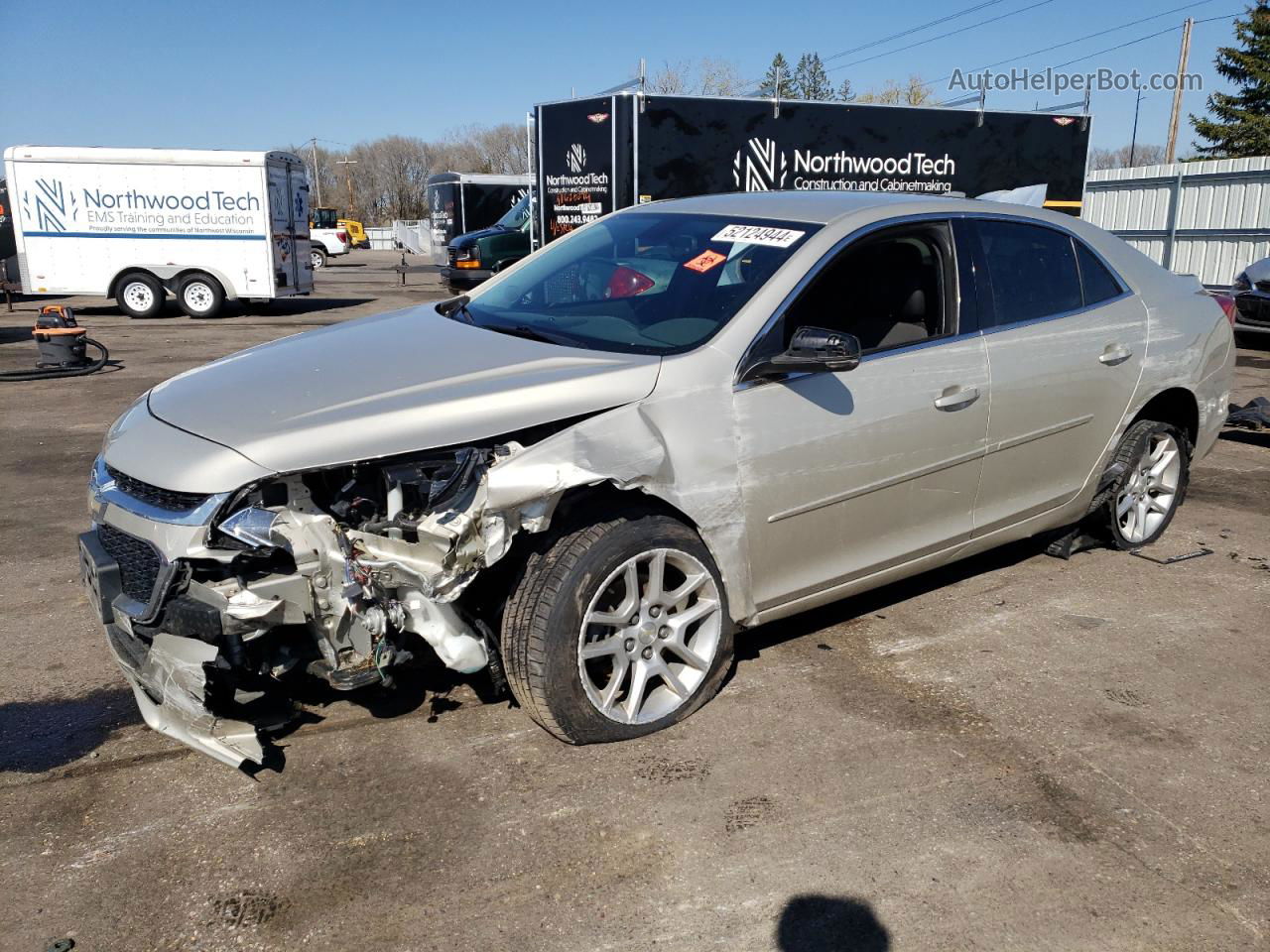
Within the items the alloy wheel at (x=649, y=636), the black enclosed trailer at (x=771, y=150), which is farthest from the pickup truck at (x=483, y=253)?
the alloy wheel at (x=649, y=636)

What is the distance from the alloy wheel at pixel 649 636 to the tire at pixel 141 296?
16.8 m

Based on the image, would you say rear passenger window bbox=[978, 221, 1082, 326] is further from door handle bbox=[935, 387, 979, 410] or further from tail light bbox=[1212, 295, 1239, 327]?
tail light bbox=[1212, 295, 1239, 327]

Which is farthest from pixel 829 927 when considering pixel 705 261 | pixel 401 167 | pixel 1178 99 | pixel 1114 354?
pixel 401 167

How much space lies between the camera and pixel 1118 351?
4.68m

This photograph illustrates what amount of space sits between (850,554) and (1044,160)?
14279 millimetres

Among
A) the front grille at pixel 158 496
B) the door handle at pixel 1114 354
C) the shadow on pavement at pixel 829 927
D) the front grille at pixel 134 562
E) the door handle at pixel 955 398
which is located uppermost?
the door handle at pixel 1114 354

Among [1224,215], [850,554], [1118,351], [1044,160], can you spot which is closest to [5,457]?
[850,554]

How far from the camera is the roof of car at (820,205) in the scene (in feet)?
13.2

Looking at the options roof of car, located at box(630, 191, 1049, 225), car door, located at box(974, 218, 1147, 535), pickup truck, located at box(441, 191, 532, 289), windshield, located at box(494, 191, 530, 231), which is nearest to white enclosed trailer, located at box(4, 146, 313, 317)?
pickup truck, located at box(441, 191, 532, 289)

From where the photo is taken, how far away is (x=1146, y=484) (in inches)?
207

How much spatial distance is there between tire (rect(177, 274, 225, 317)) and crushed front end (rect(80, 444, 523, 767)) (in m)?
16.0

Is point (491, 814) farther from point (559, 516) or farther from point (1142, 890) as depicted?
point (1142, 890)

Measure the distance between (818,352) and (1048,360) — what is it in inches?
57.2

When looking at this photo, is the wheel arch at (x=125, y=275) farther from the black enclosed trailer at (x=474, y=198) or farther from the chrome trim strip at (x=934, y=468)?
the chrome trim strip at (x=934, y=468)
